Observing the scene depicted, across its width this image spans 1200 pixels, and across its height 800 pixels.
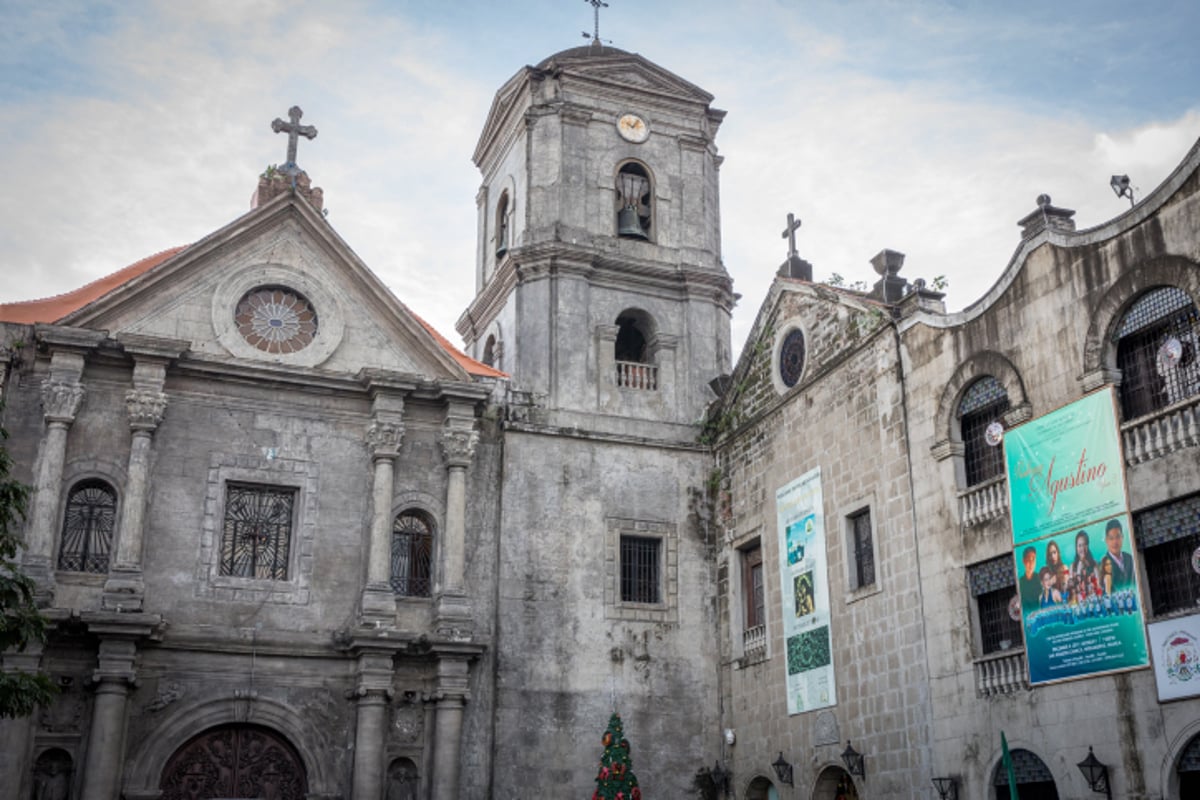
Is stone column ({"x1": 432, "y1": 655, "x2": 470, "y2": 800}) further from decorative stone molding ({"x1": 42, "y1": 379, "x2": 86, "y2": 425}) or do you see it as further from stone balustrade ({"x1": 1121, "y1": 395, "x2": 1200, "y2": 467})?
stone balustrade ({"x1": 1121, "y1": 395, "x2": 1200, "y2": 467})

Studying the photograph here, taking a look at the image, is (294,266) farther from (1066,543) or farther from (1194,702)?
(1194,702)

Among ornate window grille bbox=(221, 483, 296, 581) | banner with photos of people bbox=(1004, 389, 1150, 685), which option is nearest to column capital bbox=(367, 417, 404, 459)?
ornate window grille bbox=(221, 483, 296, 581)

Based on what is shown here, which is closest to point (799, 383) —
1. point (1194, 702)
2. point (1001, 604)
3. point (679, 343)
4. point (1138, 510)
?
point (679, 343)

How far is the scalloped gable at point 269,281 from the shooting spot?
68.4 feet

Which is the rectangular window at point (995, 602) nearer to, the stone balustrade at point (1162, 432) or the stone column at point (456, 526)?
the stone balustrade at point (1162, 432)

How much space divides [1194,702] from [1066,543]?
2.45 meters

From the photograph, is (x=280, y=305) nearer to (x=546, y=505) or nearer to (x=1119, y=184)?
(x=546, y=505)

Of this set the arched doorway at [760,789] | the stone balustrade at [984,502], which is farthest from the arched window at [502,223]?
the stone balustrade at [984,502]

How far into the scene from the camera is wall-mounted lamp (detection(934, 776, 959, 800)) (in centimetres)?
1598

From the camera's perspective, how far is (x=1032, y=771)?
49.0ft

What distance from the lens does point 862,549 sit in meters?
18.9

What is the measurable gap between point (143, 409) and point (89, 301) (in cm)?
252

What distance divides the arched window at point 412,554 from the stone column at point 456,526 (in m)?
0.39

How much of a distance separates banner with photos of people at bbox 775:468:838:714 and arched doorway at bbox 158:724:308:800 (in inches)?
307
